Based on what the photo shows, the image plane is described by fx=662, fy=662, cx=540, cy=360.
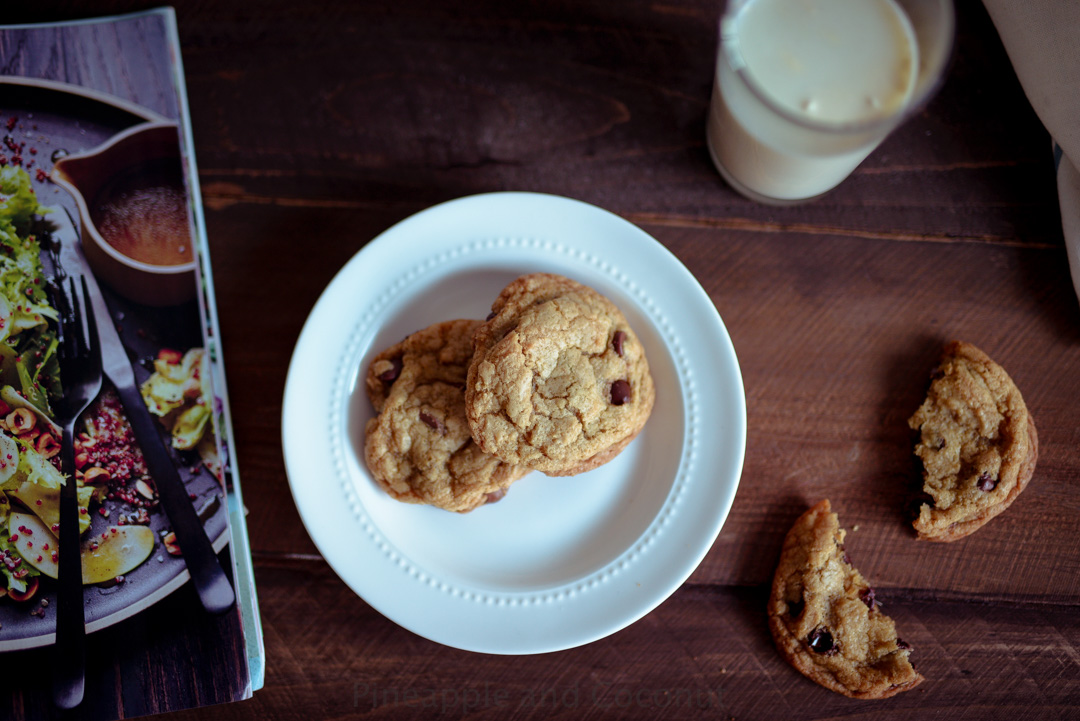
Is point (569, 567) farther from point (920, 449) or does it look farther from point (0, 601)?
point (0, 601)

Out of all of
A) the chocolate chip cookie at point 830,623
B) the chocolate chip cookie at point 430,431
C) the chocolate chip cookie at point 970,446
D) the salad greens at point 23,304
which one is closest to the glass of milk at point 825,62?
the chocolate chip cookie at point 970,446

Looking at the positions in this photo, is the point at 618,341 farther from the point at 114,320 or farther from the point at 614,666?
the point at 114,320

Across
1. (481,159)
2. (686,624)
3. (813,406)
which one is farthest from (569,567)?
(481,159)

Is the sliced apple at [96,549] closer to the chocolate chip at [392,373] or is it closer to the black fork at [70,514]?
the black fork at [70,514]

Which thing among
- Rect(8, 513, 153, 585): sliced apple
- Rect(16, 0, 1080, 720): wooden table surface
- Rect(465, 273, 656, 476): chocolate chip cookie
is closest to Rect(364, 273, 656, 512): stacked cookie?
Rect(465, 273, 656, 476): chocolate chip cookie

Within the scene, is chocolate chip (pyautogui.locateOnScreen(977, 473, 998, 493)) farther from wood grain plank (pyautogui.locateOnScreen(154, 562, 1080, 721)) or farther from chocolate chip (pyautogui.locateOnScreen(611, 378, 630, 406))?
chocolate chip (pyautogui.locateOnScreen(611, 378, 630, 406))

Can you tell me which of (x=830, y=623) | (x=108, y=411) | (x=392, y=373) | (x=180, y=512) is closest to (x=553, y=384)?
(x=392, y=373)
